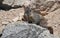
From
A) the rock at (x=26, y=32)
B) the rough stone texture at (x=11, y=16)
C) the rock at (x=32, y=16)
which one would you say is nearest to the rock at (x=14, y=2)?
the rough stone texture at (x=11, y=16)

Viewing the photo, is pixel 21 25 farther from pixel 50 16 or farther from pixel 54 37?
pixel 50 16

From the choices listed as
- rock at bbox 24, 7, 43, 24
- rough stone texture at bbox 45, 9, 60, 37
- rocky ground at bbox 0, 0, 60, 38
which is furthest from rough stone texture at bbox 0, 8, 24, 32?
rough stone texture at bbox 45, 9, 60, 37

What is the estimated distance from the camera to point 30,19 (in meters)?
2.01

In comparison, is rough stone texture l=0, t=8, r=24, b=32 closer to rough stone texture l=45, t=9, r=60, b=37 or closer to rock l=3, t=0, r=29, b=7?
rock l=3, t=0, r=29, b=7

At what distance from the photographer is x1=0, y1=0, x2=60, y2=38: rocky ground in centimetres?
171

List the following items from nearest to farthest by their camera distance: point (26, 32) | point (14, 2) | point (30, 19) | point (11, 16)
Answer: point (26, 32) → point (30, 19) → point (11, 16) → point (14, 2)

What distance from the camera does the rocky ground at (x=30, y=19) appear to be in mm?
1714

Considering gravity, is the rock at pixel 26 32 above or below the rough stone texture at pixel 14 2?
below

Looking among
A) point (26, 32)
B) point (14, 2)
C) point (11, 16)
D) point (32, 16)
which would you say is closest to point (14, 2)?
point (14, 2)

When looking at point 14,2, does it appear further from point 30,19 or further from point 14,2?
point 30,19

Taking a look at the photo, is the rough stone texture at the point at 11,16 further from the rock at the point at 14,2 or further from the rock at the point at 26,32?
the rock at the point at 26,32

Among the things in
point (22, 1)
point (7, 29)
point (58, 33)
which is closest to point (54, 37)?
point (58, 33)

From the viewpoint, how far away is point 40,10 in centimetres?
228

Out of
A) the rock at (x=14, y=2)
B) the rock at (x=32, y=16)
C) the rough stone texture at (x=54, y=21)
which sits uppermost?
the rock at (x=14, y=2)
